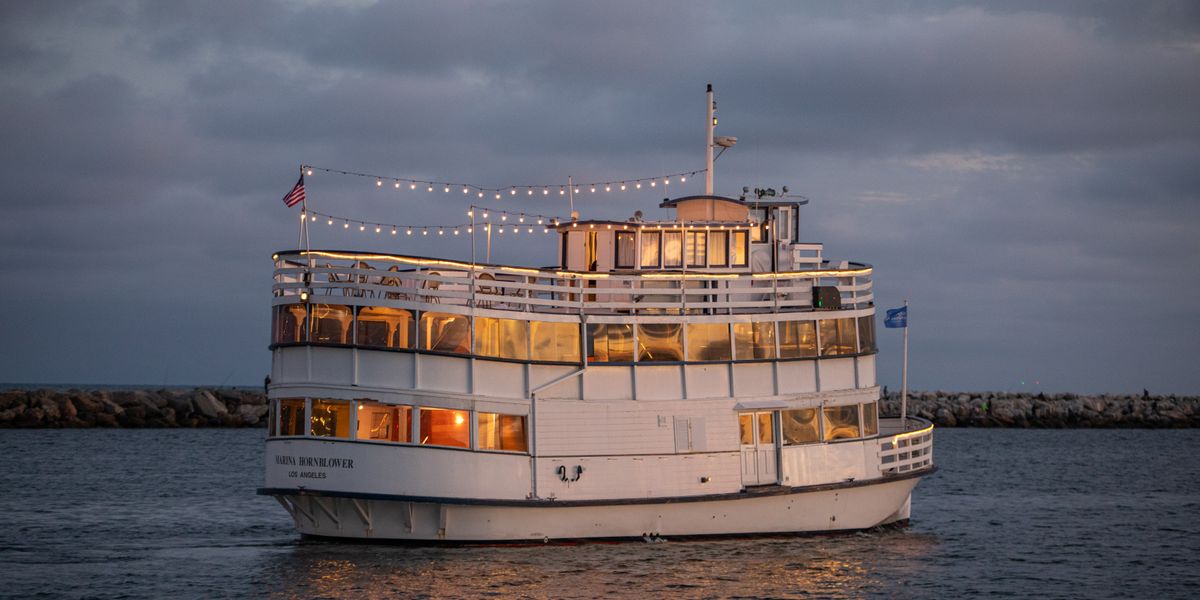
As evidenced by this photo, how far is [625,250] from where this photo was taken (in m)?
28.7

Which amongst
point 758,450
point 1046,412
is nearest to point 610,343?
point 758,450

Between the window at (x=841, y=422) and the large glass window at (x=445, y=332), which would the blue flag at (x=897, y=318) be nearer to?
the window at (x=841, y=422)

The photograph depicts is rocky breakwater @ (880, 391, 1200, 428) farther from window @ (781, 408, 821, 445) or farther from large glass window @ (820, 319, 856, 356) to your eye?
window @ (781, 408, 821, 445)

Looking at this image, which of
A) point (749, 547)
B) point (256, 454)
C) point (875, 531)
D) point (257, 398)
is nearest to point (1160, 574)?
point (875, 531)

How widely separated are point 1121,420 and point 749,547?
68.1 m

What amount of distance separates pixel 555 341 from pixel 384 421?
13.2 feet

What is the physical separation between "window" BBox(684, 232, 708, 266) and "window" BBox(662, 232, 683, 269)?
214 mm

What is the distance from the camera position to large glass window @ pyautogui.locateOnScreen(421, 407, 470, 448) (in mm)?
23344

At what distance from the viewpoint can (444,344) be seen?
23.7m

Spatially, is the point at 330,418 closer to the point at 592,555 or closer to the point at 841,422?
the point at 592,555

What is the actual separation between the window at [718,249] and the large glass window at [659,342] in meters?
3.39

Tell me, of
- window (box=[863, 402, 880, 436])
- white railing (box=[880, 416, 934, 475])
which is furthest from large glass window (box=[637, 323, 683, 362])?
white railing (box=[880, 416, 934, 475])

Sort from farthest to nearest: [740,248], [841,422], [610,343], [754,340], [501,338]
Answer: [740,248] → [841,422] → [754,340] → [610,343] → [501,338]

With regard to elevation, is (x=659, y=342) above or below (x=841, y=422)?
above
